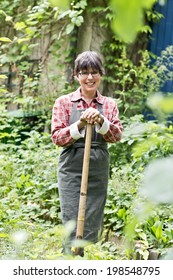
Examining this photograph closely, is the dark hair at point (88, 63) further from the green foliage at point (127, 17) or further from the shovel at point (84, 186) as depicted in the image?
the green foliage at point (127, 17)

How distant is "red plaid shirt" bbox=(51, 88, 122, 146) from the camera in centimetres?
366

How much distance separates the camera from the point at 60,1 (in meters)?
0.67

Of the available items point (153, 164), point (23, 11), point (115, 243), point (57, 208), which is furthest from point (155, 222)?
point (23, 11)

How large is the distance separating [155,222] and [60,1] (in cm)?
383

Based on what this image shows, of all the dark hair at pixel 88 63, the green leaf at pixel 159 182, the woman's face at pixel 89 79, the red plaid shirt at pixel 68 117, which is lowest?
the red plaid shirt at pixel 68 117

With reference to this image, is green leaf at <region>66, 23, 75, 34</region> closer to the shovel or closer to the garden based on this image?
the garden

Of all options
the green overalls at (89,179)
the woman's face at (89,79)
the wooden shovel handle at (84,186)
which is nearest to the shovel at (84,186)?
the wooden shovel handle at (84,186)

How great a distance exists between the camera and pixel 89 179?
383 cm

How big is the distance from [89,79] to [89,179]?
2.19ft

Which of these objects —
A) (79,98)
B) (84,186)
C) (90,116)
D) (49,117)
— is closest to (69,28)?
(49,117)

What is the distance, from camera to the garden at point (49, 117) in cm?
439

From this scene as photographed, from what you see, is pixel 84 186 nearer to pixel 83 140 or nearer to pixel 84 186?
pixel 84 186

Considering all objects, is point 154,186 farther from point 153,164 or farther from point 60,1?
point 60,1

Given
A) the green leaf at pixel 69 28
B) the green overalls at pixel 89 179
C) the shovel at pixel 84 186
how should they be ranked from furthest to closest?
the green leaf at pixel 69 28 < the green overalls at pixel 89 179 < the shovel at pixel 84 186
